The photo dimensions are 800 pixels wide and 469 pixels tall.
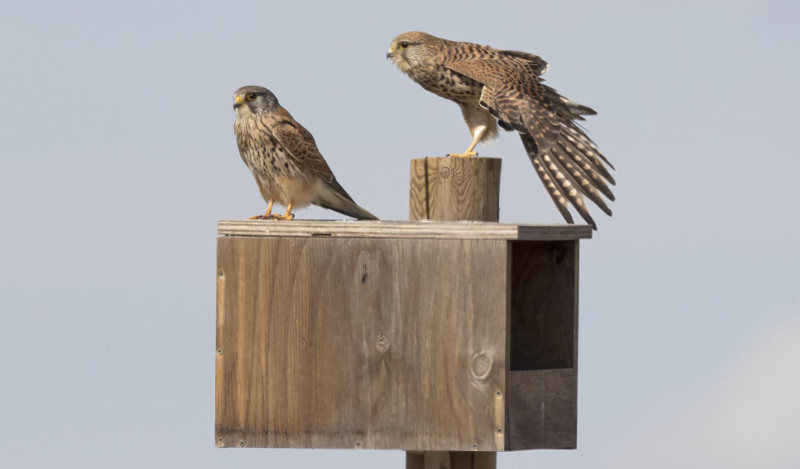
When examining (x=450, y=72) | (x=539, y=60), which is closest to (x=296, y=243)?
Result: (x=450, y=72)

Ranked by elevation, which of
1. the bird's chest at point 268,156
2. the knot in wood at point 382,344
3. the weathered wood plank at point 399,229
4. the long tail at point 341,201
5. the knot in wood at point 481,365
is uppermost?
the bird's chest at point 268,156

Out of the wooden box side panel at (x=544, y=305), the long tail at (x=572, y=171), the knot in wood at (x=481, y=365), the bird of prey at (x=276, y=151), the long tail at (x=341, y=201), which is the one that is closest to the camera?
the knot in wood at (x=481, y=365)

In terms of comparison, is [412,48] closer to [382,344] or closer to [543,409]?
[382,344]

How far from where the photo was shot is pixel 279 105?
6441 millimetres

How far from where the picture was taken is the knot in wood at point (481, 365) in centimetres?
498

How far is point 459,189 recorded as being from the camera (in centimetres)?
556

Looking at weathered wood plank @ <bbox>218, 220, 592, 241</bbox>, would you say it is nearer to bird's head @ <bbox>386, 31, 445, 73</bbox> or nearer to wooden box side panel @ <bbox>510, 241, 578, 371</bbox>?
wooden box side panel @ <bbox>510, 241, 578, 371</bbox>

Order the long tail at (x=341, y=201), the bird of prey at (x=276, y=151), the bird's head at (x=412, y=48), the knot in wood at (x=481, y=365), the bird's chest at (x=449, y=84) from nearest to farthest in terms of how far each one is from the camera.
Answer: the knot in wood at (x=481, y=365), the bird of prey at (x=276, y=151), the long tail at (x=341, y=201), the bird's chest at (x=449, y=84), the bird's head at (x=412, y=48)

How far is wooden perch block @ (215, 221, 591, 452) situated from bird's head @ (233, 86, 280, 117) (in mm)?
1279

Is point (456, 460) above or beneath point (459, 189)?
beneath

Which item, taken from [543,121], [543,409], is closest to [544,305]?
[543,409]


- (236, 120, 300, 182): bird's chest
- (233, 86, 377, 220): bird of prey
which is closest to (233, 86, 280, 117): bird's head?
(233, 86, 377, 220): bird of prey

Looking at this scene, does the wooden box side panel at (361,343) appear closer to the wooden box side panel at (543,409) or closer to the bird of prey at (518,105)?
the wooden box side panel at (543,409)

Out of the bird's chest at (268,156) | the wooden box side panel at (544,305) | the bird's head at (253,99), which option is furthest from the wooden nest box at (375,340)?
the bird's head at (253,99)
